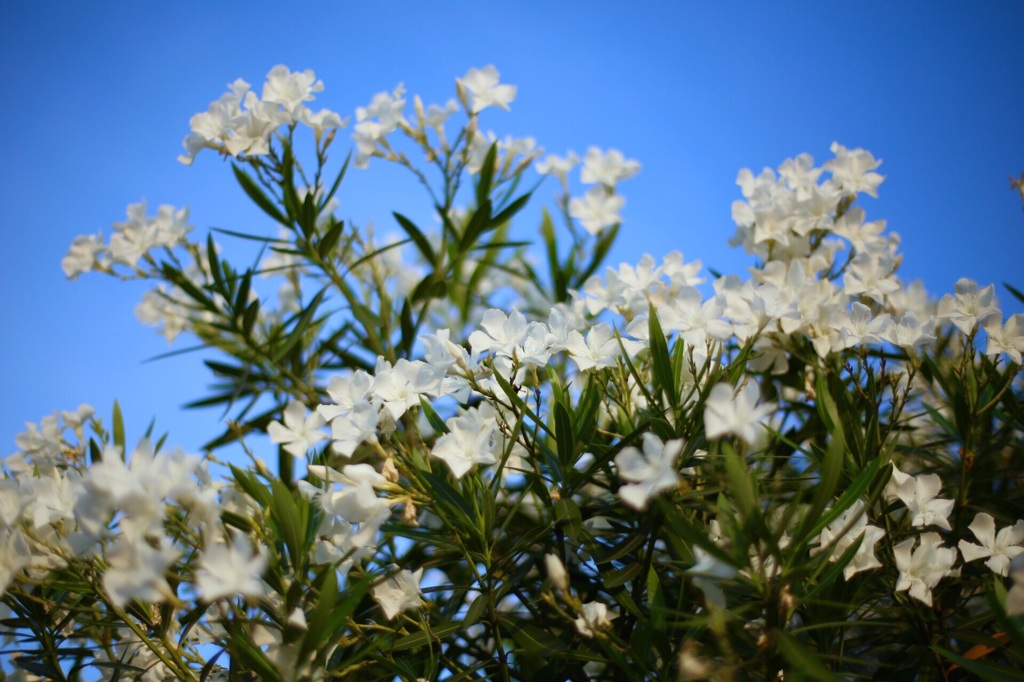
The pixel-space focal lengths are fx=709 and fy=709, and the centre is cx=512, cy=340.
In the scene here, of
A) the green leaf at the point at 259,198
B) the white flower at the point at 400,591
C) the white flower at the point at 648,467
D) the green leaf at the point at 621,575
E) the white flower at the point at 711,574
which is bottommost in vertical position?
the white flower at the point at 711,574

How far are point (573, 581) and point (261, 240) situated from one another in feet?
2.80

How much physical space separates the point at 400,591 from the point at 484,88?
1107 mm

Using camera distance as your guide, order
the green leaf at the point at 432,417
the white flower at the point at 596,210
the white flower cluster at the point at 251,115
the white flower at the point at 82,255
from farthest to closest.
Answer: the white flower at the point at 596,210 → the white flower at the point at 82,255 → the white flower cluster at the point at 251,115 → the green leaf at the point at 432,417

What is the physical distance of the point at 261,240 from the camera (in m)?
1.37

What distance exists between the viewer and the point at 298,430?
0.98 m

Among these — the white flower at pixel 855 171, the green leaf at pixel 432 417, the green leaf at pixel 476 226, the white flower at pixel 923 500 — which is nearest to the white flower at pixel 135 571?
the green leaf at pixel 432 417

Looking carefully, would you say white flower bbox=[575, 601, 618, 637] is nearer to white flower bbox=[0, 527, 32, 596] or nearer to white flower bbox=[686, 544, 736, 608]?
white flower bbox=[686, 544, 736, 608]

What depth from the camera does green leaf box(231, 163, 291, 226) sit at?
1.42 metres

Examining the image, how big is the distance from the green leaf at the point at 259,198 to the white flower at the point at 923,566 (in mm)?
1192

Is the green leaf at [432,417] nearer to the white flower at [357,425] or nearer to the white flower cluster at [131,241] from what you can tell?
the white flower at [357,425]

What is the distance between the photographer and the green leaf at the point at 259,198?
1417mm

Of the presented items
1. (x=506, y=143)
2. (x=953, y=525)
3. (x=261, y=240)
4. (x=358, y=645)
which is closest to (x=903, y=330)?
(x=953, y=525)

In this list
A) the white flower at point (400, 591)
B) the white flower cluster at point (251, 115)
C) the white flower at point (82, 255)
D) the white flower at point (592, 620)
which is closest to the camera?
the white flower at point (592, 620)

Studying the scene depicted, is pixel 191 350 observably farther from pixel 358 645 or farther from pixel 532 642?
pixel 532 642
